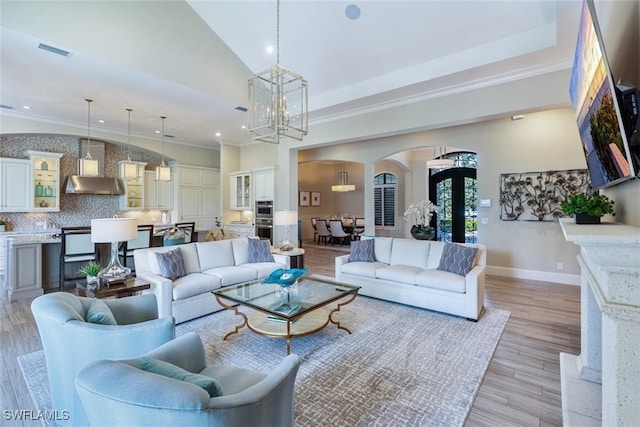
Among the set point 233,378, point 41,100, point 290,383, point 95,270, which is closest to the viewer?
point 290,383

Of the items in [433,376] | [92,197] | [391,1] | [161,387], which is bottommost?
[433,376]

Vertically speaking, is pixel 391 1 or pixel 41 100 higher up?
pixel 391 1

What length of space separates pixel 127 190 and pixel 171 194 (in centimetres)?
109

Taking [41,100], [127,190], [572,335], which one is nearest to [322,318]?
[572,335]

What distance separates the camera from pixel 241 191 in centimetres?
836

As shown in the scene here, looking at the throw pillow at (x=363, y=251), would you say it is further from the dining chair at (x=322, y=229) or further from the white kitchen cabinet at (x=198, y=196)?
the dining chair at (x=322, y=229)

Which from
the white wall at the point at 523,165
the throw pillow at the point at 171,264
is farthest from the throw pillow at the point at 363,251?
the white wall at the point at 523,165

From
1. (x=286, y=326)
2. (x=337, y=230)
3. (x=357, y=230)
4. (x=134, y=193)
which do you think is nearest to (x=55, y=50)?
(x=286, y=326)

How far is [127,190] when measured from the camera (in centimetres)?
777

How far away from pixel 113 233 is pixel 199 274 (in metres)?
1.31

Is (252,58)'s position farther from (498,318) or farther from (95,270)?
(498,318)

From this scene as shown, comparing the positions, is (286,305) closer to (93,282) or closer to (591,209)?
(93,282)

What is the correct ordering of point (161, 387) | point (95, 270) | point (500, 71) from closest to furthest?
point (161, 387) → point (95, 270) → point (500, 71)

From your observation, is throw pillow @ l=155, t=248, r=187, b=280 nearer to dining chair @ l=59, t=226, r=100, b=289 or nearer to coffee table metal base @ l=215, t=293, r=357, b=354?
coffee table metal base @ l=215, t=293, r=357, b=354
